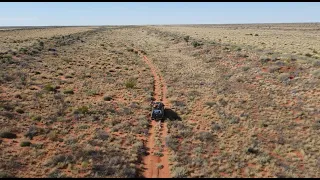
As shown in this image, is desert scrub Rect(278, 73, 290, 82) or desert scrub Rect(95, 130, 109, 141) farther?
desert scrub Rect(278, 73, 290, 82)

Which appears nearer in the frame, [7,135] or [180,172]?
[180,172]

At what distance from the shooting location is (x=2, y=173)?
13.5m

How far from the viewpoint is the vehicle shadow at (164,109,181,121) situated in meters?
22.4

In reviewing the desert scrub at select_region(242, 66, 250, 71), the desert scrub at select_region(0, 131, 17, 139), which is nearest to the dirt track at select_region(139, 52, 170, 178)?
the desert scrub at select_region(0, 131, 17, 139)

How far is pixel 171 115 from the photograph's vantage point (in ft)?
75.3

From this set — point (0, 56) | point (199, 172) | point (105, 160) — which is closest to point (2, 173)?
point (105, 160)

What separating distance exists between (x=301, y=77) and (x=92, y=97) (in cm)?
2276

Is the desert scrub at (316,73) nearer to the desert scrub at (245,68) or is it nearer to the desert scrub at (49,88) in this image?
the desert scrub at (245,68)

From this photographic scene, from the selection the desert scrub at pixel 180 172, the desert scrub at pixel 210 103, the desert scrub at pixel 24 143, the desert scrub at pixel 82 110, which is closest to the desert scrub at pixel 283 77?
the desert scrub at pixel 210 103

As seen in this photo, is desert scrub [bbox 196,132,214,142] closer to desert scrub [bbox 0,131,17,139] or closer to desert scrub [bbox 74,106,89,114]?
desert scrub [bbox 74,106,89,114]

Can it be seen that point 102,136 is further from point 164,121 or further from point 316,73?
point 316,73

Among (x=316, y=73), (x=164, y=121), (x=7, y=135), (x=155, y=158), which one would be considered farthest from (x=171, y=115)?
(x=316, y=73)

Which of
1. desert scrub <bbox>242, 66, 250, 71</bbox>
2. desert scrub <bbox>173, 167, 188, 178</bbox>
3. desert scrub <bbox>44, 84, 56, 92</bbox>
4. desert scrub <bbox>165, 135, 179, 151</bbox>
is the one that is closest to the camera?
desert scrub <bbox>173, 167, 188, 178</bbox>

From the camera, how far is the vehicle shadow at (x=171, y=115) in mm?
22369
